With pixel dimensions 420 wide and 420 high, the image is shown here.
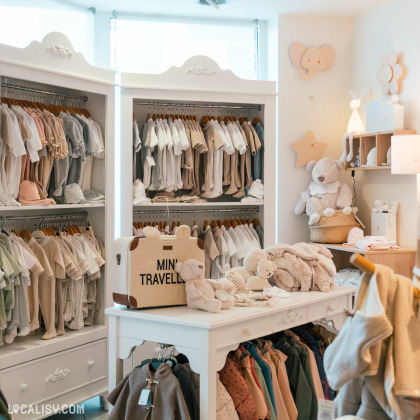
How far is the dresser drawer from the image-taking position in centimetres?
354

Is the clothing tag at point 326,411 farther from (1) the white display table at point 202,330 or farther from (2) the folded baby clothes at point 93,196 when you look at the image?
(2) the folded baby clothes at point 93,196

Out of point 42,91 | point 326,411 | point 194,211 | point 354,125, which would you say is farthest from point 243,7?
point 326,411

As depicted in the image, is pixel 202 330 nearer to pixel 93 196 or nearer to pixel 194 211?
pixel 93 196

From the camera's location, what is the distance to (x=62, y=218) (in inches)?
175

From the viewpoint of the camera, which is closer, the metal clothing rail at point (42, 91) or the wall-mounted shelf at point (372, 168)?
the metal clothing rail at point (42, 91)

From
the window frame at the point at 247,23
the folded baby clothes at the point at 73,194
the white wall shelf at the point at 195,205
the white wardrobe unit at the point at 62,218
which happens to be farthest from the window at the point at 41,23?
the white wall shelf at the point at 195,205

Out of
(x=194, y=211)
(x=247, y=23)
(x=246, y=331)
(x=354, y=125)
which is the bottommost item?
(x=246, y=331)

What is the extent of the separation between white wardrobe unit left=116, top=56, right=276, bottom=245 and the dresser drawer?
927 millimetres

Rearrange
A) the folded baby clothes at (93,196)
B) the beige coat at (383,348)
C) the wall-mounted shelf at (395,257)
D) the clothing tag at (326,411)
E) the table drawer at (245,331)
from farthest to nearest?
the wall-mounted shelf at (395,257), the folded baby clothes at (93,196), the table drawer at (245,331), the clothing tag at (326,411), the beige coat at (383,348)

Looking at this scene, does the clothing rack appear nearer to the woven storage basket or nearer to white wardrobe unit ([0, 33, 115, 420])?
white wardrobe unit ([0, 33, 115, 420])

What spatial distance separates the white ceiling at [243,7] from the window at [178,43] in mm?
110

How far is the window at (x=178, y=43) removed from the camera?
5180 mm

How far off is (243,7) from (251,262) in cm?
268

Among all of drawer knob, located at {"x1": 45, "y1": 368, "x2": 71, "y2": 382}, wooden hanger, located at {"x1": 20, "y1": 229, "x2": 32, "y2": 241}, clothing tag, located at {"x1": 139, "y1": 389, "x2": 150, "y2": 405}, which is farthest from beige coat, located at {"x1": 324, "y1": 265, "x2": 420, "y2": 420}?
wooden hanger, located at {"x1": 20, "y1": 229, "x2": 32, "y2": 241}
